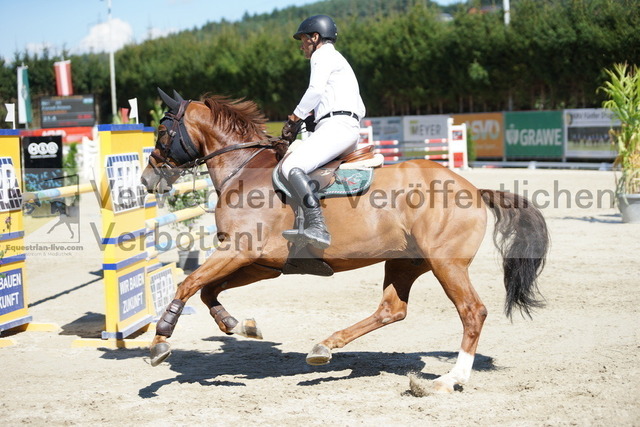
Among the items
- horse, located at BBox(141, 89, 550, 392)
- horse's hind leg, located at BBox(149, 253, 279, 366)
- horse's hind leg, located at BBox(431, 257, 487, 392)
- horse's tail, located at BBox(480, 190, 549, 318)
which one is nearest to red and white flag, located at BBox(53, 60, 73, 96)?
horse, located at BBox(141, 89, 550, 392)

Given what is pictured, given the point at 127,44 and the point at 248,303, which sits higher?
the point at 127,44

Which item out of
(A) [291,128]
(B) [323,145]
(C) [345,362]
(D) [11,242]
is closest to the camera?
(B) [323,145]

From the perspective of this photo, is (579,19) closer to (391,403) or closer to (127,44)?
(391,403)

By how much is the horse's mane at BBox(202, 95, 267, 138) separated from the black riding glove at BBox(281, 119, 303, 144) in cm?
45

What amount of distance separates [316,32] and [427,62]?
2477cm

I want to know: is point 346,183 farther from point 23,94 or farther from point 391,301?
point 23,94

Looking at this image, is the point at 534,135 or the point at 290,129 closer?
the point at 290,129

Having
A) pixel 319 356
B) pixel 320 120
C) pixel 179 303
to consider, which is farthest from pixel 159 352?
Answer: pixel 320 120

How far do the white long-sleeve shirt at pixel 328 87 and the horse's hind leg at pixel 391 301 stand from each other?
1.30m

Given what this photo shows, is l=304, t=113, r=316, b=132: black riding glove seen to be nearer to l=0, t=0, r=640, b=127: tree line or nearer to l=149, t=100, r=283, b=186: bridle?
l=149, t=100, r=283, b=186: bridle

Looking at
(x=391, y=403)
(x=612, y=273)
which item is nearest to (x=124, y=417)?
(x=391, y=403)

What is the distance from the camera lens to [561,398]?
481cm

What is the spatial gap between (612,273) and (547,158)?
1575 cm

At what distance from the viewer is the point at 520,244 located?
558 centimetres
